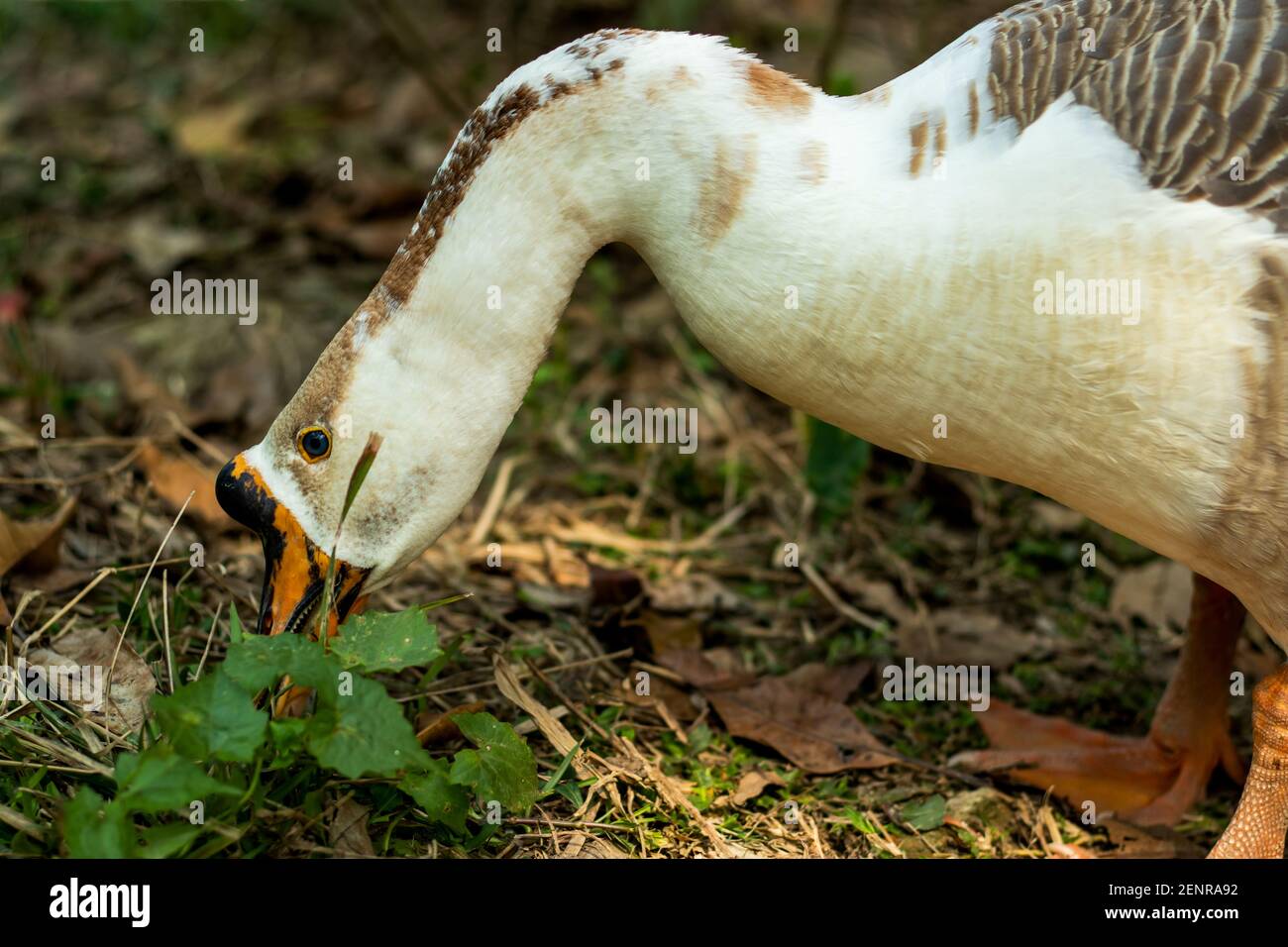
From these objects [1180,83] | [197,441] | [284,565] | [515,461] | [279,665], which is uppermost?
[1180,83]

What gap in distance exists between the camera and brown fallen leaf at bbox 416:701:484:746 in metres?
3.21

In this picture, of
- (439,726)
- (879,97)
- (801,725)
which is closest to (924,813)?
(801,725)

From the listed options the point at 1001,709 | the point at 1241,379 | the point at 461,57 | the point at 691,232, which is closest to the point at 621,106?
the point at 691,232

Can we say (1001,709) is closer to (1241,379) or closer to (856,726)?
(856,726)

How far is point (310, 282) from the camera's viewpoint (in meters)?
6.23

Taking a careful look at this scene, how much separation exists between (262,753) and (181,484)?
2022mm

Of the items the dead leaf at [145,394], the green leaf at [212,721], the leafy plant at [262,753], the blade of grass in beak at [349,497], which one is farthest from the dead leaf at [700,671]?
the dead leaf at [145,394]

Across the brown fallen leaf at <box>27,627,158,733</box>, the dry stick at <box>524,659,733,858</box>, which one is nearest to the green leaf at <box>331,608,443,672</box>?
the brown fallen leaf at <box>27,627,158,733</box>

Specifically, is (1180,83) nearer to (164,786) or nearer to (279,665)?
(279,665)

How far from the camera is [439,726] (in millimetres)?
3236

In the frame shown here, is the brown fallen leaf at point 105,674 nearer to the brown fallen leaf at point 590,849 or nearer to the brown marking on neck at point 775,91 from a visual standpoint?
the brown fallen leaf at point 590,849

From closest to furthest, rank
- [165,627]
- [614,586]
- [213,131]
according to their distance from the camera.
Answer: [165,627], [614,586], [213,131]

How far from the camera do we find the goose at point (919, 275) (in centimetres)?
292
